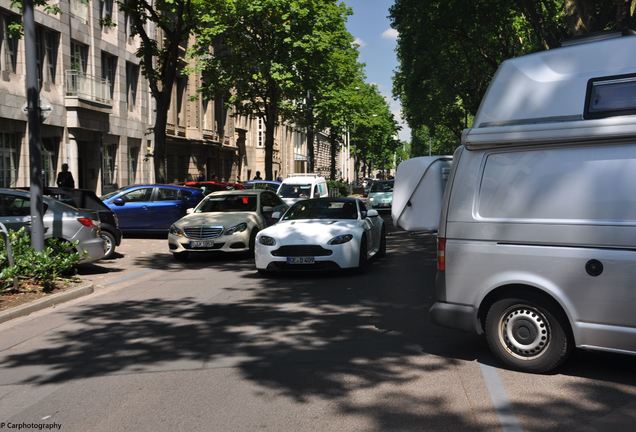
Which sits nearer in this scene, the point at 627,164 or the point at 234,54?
the point at 627,164

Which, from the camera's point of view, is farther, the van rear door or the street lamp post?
the street lamp post

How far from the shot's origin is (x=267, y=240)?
10812 millimetres

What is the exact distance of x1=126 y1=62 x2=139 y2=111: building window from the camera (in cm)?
3148

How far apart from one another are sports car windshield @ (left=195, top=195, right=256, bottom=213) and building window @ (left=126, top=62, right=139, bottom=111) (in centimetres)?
1851

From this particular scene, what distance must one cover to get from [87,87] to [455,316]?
2448cm

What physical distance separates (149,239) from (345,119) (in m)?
23.6

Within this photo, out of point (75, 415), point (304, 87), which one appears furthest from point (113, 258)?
point (304, 87)

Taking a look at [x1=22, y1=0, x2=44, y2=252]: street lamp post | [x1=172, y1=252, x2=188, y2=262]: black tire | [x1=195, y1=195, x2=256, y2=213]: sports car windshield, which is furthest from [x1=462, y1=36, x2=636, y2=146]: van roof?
[x1=195, y1=195, x2=256, y2=213]: sports car windshield

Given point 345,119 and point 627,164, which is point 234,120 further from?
point 627,164

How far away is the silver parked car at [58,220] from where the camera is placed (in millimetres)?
10883

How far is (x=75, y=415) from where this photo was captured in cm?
443

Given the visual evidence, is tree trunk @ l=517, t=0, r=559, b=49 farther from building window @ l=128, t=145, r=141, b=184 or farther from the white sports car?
building window @ l=128, t=145, r=141, b=184

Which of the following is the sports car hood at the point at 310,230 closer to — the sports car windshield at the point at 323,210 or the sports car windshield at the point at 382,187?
the sports car windshield at the point at 323,210

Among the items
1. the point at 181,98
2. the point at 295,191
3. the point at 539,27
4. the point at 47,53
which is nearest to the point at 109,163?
the point at 47,53
